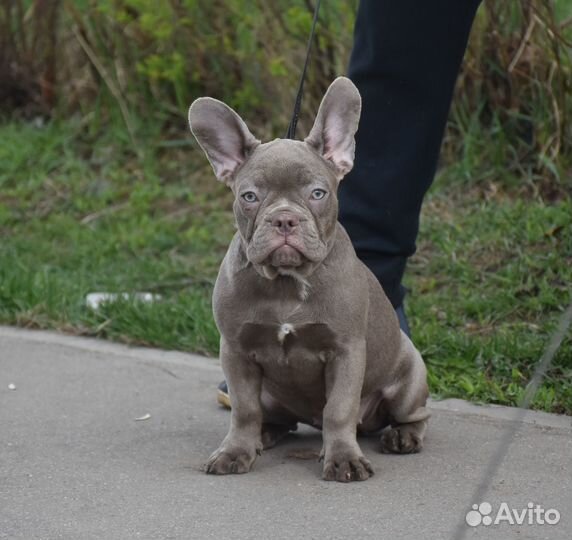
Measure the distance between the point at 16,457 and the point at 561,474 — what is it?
1.77m

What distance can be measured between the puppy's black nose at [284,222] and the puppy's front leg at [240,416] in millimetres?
487

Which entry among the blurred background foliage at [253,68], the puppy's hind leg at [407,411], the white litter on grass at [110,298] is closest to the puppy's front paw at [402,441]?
the puppy's hind leg at [407,411]

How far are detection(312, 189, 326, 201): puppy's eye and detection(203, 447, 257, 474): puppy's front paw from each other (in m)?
0.84

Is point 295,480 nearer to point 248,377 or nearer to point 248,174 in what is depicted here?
point 248,377

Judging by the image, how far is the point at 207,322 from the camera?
18.4ft

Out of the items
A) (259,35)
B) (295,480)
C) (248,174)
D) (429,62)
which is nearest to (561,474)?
(295,480)

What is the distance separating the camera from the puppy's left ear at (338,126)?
396 cm

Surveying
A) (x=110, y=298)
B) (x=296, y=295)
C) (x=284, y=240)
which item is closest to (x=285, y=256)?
(x=284, y=240)

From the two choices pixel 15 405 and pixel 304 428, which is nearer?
pixel 304 428

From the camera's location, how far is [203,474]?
392cm

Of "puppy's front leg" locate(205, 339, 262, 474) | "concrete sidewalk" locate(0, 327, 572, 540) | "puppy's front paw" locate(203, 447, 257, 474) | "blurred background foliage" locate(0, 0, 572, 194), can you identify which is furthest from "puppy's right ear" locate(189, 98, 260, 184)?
"blurred background foliage" locate(0, 0, 572, 194)

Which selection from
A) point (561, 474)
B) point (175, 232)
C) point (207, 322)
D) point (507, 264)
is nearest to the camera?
point (561, 474)

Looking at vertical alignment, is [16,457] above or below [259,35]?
below

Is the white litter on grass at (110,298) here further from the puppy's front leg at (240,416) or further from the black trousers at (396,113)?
the puppy's front leg at (240,416)
